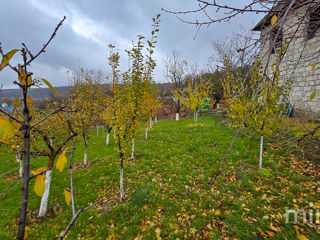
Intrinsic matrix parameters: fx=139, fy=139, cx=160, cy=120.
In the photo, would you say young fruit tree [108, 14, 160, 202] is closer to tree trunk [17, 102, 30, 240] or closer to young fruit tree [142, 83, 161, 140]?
young fruit tree [142, 83, 161, 140]

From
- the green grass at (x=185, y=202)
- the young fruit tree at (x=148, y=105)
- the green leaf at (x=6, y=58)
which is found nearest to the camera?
the green leaf at (x=6, y=58)

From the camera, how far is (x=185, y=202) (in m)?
3.80

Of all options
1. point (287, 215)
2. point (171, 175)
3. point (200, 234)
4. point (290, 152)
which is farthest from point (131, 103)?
point (290, 152)

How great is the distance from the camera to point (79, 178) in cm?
585

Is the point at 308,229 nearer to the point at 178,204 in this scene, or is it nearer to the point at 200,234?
the point at 200,234

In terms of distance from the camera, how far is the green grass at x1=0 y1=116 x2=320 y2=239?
300 cm

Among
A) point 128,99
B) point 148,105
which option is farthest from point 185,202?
point 148,105

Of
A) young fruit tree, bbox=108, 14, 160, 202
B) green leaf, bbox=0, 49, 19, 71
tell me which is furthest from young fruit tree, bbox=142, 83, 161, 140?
green leaf, bbox=0, 49, 19, 71

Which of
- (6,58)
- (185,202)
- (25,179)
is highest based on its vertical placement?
(6,58)

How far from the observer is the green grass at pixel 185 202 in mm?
3002

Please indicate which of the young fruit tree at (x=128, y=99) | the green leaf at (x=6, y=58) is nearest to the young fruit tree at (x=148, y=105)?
the young fruit tree at (x=128, y=99)

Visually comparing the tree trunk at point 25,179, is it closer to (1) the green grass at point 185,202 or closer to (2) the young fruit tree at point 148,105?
(1) the green grass at point 185,202

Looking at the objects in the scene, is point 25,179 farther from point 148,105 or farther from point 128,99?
point 148,105

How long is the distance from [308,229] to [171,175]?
347 centimetres
